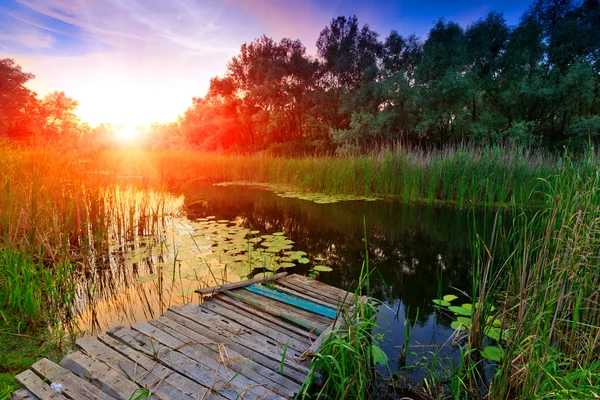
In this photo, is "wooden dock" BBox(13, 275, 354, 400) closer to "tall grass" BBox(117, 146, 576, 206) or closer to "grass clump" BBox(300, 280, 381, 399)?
"grass clump" BBox(300, 280, 381, 399)

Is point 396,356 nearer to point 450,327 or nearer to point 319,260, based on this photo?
point 450,327

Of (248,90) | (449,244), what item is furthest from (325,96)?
(449,244)

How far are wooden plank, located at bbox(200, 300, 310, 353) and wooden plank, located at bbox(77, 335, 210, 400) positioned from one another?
0.59 meters

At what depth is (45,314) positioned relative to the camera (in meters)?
2.44

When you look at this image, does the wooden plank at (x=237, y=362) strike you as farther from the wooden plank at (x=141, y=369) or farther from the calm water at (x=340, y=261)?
the calm water at (x=340, y=261)

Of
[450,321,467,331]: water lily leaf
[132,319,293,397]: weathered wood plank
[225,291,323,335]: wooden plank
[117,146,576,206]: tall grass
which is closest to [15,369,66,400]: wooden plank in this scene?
[132,319,293,397]: weathered wood plank

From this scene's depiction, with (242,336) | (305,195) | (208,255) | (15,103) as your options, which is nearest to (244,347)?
(242,336)

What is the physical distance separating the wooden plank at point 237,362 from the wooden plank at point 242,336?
0.10 meters

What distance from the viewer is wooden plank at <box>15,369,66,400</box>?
Result: 4.73ft

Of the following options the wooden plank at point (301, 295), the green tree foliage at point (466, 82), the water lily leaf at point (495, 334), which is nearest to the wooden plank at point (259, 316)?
the wooden plank at point (301, 295)

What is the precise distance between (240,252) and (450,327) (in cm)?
264

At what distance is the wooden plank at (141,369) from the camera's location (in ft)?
4.91

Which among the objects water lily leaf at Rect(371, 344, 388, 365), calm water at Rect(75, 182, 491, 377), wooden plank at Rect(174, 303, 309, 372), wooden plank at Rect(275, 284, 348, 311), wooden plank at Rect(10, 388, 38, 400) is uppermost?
wooden plank at Rect(10, 388, 38, 400)

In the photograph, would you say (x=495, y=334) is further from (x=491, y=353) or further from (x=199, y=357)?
(x=199, y=357)
